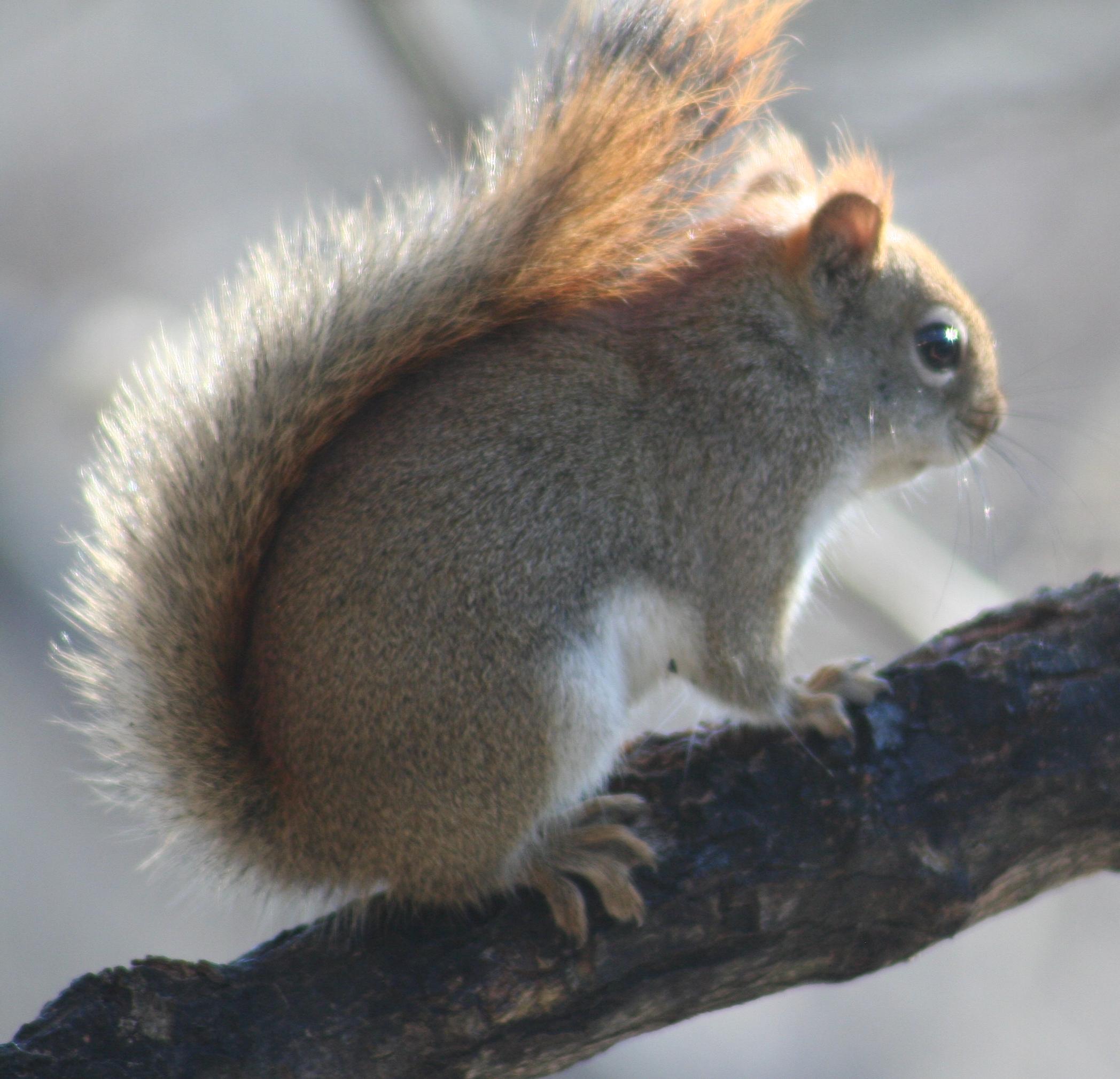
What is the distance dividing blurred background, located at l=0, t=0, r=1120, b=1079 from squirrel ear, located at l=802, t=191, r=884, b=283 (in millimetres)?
1329

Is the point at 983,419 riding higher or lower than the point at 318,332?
lower

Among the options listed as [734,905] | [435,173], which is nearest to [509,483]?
[734,905]

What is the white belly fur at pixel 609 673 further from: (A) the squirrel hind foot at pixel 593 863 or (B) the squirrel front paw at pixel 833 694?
(B) the squirrel front paw at pixel 833 694

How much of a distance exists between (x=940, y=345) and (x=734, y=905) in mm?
955

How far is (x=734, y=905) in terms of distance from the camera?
1665mm

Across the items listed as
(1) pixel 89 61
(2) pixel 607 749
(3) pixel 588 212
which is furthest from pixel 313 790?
(1) pixel 89 61

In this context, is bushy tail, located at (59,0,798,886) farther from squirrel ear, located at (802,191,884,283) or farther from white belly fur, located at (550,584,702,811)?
white belly fur, located at (550,584,702,811)

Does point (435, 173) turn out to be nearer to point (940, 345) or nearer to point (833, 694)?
point (940, 345)

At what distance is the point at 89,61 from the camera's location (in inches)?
182

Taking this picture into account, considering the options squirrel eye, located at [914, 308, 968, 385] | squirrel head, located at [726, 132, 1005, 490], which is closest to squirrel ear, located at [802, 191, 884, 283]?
squirrel head, located at [726, 132, 1005, 490]

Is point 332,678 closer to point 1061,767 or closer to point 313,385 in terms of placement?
point 313,385

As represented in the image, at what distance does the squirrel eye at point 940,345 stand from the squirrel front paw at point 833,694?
48cm

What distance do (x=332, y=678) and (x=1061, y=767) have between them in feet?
3.48

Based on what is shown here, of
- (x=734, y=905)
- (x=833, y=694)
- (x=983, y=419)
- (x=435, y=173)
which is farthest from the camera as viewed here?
(x=435, y=173)
